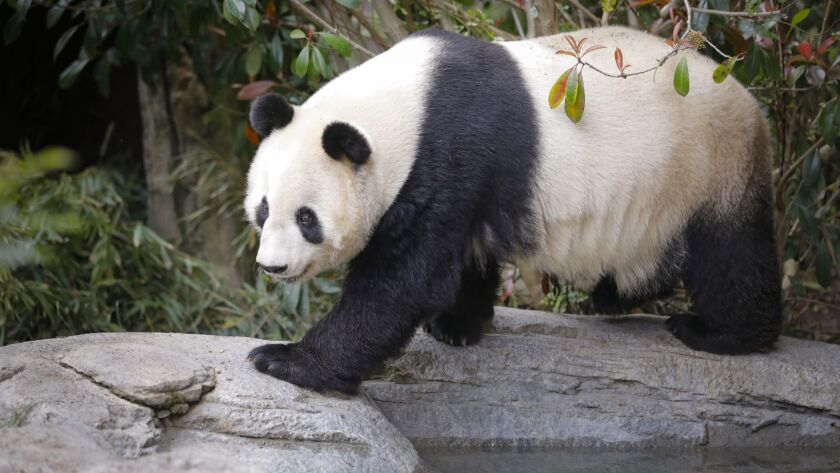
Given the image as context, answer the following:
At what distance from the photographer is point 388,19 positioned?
5035mm

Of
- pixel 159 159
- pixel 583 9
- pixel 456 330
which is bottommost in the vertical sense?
pixel 159 159

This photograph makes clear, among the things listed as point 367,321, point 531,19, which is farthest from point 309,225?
point 531,19

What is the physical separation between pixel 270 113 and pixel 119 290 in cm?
348

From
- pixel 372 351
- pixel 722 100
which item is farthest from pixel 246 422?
pixel 722 100

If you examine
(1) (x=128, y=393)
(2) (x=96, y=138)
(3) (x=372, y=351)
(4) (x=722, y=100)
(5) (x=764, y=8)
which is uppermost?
(5) (x=764, y=8)

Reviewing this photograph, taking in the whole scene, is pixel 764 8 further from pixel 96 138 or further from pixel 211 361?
pixel 96 138

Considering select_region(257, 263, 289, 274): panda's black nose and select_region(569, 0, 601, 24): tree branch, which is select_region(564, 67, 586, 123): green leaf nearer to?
select_region(257, 263, 289, 274): panda's black nose

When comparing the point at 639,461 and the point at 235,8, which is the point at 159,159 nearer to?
the point at 235,8

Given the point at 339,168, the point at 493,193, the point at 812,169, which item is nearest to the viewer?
the point at 339,168

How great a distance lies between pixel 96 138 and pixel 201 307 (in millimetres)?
2649

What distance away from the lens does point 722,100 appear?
14.2 ft

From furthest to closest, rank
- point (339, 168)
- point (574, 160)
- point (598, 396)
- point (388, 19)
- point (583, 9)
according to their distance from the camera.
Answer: point (583, 9)
point (388, 19)
point (598, 396)
point (574, 160)
point (339, 168)

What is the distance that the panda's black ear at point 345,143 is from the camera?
3.44 m

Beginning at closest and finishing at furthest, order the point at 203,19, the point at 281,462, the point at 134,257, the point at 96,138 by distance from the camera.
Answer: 1. the point at 281,462
2. the point at 203,19
3. the point at 134,257
4. the point at 96,138
